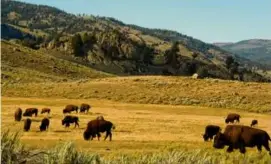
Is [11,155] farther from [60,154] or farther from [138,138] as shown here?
[138,138]

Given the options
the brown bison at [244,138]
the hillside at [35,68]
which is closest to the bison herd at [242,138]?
the brown bison at [244,138]

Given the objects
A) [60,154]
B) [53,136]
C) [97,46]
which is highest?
[97,46]

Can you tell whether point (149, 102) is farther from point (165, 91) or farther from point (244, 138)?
point (244, 138)

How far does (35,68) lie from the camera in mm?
131750

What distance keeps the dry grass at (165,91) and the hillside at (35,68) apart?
60.8 ft

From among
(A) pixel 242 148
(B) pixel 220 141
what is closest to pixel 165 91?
(B) pixel 220 141

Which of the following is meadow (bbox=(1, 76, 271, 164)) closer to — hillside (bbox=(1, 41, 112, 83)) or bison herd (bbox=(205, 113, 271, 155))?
bison herd (bbox=(205, 113, 271, 155))

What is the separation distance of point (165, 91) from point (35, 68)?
5047cm

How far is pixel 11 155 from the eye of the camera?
11148mm

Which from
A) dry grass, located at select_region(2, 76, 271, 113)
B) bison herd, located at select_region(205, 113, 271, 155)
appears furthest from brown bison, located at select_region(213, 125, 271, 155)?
dry grass, located at select_region(2, 76, 271, 113)

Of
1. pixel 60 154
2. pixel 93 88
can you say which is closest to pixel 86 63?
pixel 93 88

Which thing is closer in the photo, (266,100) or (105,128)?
(105,128)

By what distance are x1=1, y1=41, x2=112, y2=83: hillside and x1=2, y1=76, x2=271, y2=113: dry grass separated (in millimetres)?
18537

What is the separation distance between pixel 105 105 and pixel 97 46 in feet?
394
